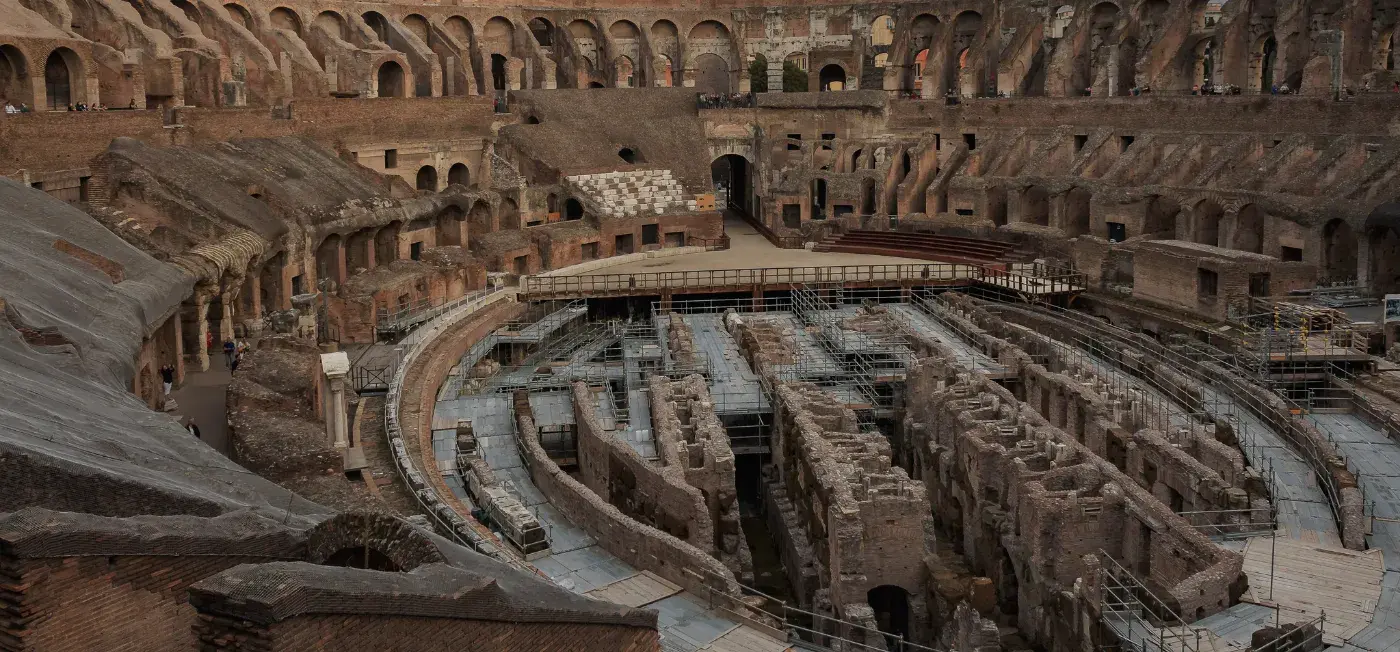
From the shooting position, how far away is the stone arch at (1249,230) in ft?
131

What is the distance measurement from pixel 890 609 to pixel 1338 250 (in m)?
21.4

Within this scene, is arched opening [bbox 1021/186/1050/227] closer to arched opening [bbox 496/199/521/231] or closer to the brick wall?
arched opening [bbox 496/199/521/231]

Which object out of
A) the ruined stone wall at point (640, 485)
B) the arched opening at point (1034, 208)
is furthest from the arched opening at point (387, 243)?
the arched opening at point (1034, 208)

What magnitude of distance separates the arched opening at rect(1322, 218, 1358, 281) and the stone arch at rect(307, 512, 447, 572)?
30.8 meters

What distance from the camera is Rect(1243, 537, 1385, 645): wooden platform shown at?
59.4 ft

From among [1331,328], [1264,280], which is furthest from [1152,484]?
[1264,280]

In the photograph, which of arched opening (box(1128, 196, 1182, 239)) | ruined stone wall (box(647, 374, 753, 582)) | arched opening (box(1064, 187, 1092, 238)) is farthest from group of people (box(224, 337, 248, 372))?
arched opening (box(1064, 187, 1092, 238))

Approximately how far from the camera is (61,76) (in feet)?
130

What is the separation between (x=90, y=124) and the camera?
34.4 m

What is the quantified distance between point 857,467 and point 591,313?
21.1 meters

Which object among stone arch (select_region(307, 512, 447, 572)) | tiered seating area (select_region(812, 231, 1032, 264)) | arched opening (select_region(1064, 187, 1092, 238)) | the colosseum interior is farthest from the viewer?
arched opening (select_region(1064, 187, 1092, 238))

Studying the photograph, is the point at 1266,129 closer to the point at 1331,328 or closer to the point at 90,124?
the point at 1331,328

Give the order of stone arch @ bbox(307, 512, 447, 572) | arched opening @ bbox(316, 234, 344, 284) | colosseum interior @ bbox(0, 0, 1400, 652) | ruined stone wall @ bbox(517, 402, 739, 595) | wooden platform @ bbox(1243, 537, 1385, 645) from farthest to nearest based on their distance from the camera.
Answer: arched opening @ bbox(316, 234, 344, 284) < ruined stone wall @ bbox(517, 402, 739, 595) < wooden platform @ bbox(1243, 537, 1385, 645) < colosseum interior @ bbox(0, 0, 1400, 652) < stone arch @ bbox(307, 512, 447, 572)

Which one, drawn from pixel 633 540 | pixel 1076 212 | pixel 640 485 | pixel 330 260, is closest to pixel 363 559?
pixel 633 540
